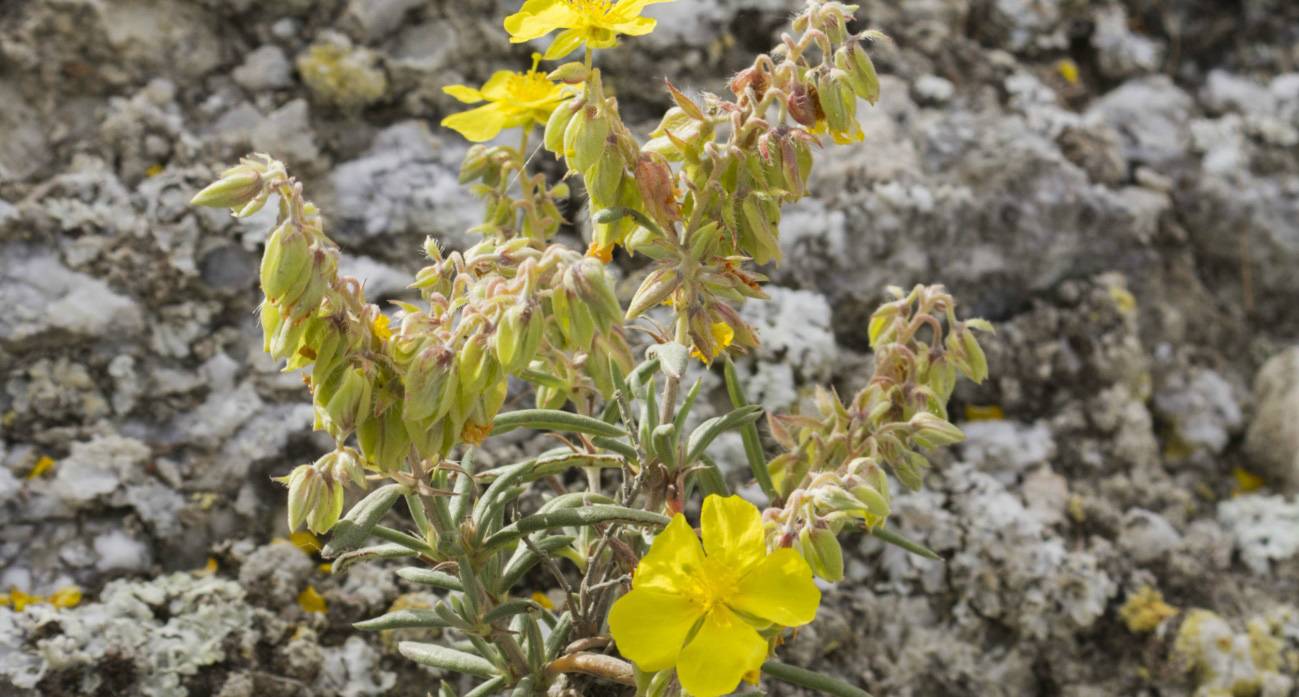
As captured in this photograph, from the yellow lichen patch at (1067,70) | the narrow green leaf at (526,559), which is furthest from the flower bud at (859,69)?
the yellow lichen patch at (1067,70)

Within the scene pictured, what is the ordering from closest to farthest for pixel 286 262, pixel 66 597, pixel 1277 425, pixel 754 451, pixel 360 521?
pixel 286 262
pixel 360 521
pixel 754 451
pixel 66 597
pixel 1277 425

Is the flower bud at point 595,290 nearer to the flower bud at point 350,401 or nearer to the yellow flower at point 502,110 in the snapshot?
the flower bud at point 350,401

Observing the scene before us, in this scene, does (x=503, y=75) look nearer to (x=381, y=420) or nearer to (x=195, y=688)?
Answer: (x=381, y=420)

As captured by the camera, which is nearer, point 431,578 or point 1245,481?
point 431,578

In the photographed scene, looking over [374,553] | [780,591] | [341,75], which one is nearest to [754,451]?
[780,591]

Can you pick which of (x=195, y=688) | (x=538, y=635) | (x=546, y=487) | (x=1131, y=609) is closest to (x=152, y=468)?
(x=195, y=688)

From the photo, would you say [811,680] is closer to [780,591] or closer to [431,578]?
[780,591]
